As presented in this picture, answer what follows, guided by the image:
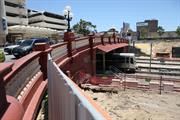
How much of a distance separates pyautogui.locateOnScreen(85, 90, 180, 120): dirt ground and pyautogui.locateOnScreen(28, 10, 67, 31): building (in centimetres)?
8296

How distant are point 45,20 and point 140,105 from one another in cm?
9048

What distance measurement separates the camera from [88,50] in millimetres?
25672

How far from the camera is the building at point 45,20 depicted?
336ft

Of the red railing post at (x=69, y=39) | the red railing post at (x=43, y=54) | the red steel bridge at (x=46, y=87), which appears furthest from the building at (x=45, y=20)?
the red railing post at (x=43, y=54)

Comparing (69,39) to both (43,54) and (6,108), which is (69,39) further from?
(6,108)

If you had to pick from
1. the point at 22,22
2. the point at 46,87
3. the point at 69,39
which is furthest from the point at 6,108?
the point at 22,22

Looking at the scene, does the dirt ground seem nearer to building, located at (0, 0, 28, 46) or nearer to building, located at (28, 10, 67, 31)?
building, located at (0, 0, 28, 46)

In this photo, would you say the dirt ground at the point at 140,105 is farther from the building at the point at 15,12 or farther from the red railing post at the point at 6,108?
the building at the point at 15,12

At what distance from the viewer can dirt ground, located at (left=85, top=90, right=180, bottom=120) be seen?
16.3 meters

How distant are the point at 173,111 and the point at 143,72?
70.4 ft

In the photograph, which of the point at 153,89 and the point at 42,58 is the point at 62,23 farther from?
the point at 42,58

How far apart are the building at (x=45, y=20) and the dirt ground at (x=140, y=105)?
272 feet

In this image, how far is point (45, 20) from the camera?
106 metres

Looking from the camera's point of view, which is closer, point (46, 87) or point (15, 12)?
point (46, 87)
